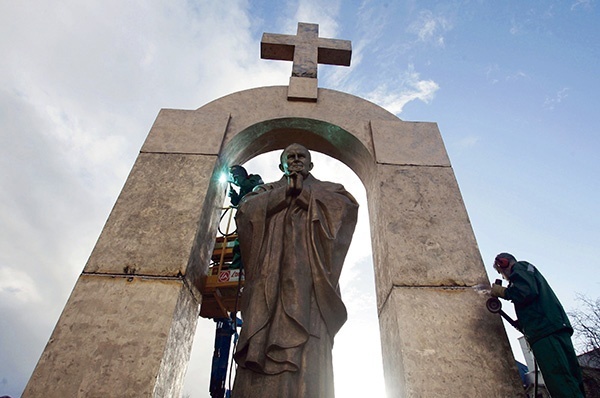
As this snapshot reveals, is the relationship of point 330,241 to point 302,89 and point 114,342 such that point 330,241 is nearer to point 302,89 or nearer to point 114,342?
point 114,342

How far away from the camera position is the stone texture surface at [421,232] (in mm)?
2832

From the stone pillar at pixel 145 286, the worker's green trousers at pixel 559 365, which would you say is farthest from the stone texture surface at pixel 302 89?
the worker's green trousers at pixel 559 365

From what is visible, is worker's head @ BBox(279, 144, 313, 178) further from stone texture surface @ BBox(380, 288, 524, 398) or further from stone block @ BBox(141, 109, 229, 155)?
stone texture surface @ BBox(380, 288, 524, 398)

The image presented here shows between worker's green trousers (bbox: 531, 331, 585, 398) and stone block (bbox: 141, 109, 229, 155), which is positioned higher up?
stone block (bbox: 141, 109, 229, 155)

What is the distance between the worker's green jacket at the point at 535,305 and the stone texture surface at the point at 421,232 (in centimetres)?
30

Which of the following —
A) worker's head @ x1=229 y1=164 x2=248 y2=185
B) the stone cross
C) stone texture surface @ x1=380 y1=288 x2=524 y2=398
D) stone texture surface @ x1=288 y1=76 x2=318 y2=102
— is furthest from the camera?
the stone cross

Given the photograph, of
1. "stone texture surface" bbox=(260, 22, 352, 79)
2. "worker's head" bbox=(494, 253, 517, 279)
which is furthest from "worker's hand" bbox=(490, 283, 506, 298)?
"stone texture surface" bbox=(260, 22, 352, 79)

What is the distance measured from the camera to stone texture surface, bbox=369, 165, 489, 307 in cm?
283

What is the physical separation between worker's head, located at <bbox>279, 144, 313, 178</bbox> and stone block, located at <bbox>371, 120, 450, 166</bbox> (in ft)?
2.43

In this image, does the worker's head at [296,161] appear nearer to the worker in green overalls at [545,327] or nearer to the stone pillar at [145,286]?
the stone pillar at [145,286]

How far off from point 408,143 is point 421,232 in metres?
1.14

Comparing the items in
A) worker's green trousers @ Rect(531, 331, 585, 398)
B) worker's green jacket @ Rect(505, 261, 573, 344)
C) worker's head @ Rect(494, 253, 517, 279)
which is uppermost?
worker's head @ Rect(494, 253, 517, 279)

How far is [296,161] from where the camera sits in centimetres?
331

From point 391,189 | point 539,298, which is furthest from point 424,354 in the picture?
point 391,189
